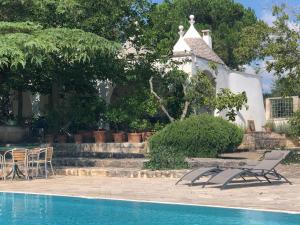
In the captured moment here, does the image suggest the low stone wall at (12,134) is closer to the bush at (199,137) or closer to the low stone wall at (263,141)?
the bush at (199,137)

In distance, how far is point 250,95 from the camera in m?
33.7

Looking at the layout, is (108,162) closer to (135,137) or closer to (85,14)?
(135,137)

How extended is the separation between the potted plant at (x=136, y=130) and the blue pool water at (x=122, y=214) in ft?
39.9

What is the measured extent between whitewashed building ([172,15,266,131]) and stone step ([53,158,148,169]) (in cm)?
854

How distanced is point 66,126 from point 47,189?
37.6 ft

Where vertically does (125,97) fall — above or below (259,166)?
above

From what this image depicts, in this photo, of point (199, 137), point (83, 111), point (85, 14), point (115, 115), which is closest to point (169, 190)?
point (199, 137)

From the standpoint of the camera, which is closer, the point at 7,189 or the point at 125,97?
the point at 7,189

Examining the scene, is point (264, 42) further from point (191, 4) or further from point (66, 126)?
point (191, 4)

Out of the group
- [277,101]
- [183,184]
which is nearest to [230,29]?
[277,101]

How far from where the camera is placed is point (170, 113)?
26.8 metres

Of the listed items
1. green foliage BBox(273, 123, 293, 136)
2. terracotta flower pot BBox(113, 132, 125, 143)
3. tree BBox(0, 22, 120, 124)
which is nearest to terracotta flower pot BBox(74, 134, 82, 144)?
terracotta flower pot BBox(113, 132, 125, 143)

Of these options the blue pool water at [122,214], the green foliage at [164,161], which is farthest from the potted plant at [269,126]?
the blue pool water at [122,214]

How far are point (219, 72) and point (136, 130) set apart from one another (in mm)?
7288
